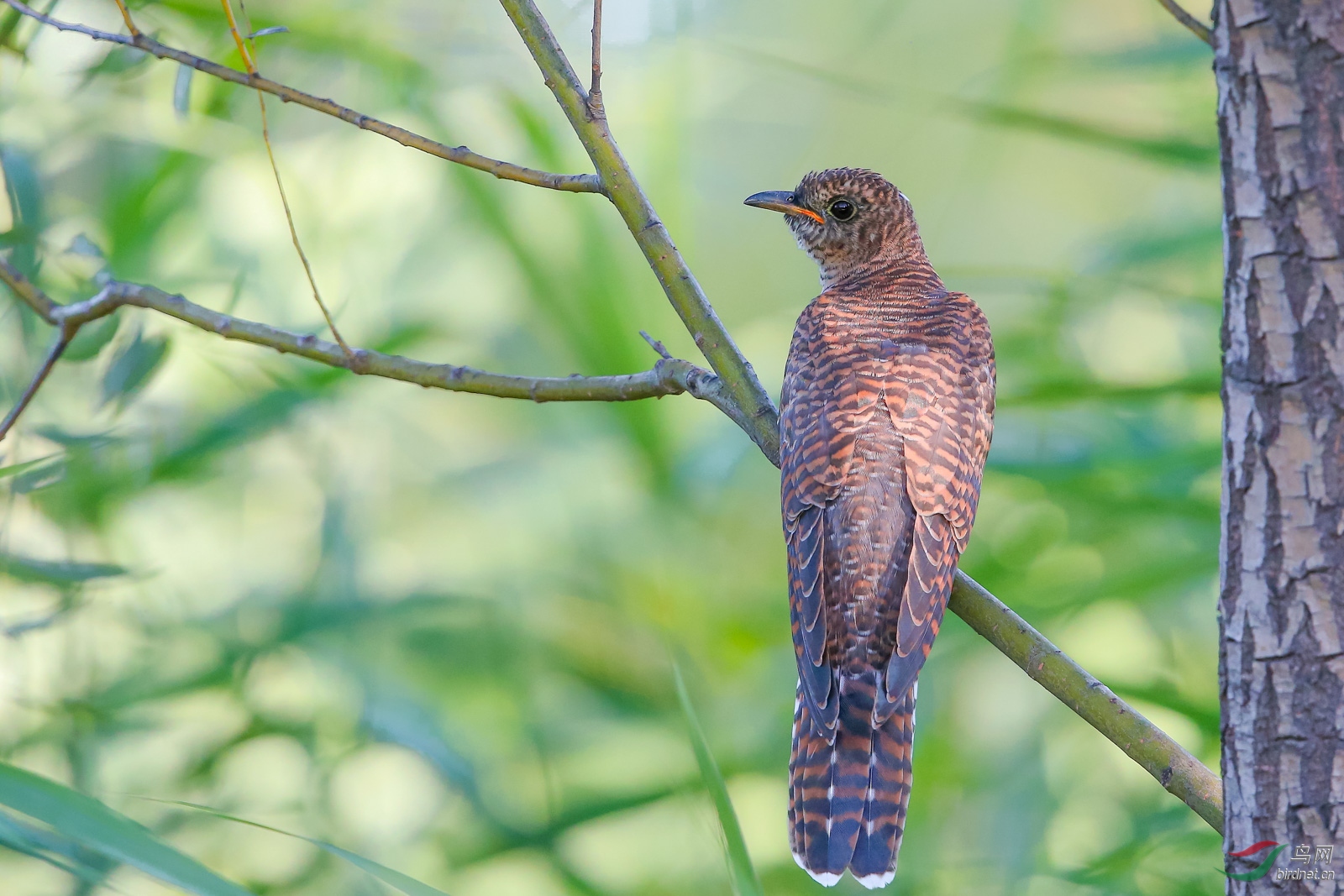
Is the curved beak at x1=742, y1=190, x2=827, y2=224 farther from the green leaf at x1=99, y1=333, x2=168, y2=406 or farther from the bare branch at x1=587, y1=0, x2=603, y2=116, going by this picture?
the green leaf at x1=99, y1=333, x2=168, y2=406

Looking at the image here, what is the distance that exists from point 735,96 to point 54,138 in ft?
9.74

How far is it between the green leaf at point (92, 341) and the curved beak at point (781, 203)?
150 centimetres

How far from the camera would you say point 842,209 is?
2.79 m

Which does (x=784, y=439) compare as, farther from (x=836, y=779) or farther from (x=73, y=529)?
(x=73, y=529)

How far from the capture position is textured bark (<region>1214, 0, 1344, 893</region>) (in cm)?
105

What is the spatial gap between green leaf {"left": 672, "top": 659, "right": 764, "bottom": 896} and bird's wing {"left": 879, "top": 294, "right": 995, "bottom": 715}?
1.81 feet

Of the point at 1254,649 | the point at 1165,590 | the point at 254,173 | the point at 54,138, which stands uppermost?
the point at 254,173

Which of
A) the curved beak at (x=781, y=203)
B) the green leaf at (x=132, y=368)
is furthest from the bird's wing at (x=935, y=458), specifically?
the green leaf at (x=132, y=368)

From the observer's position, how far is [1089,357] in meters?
4.48

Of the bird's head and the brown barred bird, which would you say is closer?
the brown barred bird

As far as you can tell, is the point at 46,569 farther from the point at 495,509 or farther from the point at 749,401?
the point at 495,509

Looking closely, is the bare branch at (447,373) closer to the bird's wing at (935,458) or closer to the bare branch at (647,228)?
the bare branch at (647,228)

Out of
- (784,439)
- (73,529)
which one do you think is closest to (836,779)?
(784,439)

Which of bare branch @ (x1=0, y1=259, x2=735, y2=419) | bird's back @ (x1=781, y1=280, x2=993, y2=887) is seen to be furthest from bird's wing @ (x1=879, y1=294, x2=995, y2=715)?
bare branch @ (x1=0, y1=259, x2=735, y2=419)
